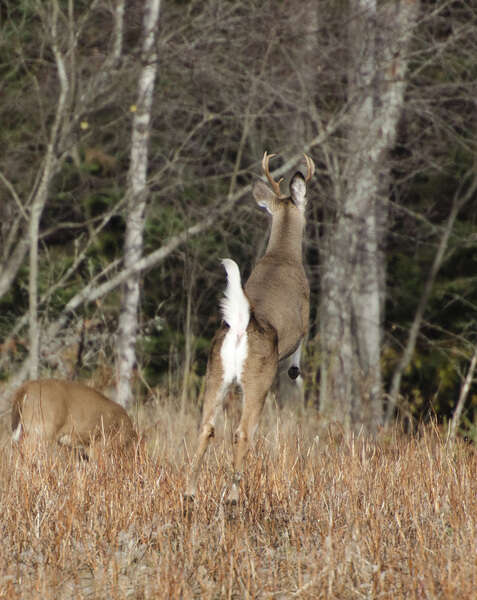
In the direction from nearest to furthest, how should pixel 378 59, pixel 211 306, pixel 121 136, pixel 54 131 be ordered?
pixel 54 131, pixel 378 59, pixel 121 136, pixel 211 306

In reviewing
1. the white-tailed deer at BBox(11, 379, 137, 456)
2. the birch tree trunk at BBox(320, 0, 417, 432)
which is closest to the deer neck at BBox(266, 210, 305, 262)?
the white-tailed deer at BBox(11, 379, 137, 456)

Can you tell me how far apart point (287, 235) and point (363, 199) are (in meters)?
5.75

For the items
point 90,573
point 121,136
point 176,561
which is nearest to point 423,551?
point 176,561

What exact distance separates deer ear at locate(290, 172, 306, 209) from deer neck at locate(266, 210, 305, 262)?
0.08m

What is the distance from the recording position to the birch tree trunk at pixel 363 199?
1116 centimetres

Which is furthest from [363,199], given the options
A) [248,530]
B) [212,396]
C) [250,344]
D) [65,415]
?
[248,530]

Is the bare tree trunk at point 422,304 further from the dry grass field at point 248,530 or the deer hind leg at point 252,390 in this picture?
the deer hind leg at point 252,390

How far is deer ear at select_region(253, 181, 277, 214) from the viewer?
24.1 ft

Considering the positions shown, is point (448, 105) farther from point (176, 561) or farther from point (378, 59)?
point (176, 561)

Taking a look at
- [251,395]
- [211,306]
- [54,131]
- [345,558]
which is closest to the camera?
[345,558]

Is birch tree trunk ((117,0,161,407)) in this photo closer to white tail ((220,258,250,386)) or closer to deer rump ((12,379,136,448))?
deer rump ((12,379,136,448))

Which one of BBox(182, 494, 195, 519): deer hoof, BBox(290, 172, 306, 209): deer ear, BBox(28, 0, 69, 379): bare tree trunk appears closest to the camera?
BBox(182, 494, 195, 519): deer hoof

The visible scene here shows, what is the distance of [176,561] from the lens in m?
4.21

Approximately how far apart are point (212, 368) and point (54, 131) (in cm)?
512
